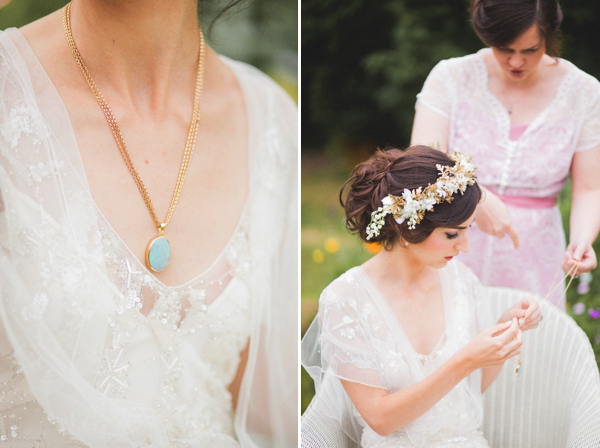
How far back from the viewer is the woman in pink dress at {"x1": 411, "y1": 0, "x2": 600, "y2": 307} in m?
2.37

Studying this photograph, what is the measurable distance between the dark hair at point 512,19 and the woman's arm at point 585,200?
1.46 ft

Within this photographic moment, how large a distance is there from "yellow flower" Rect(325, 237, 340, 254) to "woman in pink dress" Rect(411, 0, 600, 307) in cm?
141

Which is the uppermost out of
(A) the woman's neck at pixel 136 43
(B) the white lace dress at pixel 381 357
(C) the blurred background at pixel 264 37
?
(A) the woman's neck at pixel 136 43

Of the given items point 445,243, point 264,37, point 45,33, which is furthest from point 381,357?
point 264,37

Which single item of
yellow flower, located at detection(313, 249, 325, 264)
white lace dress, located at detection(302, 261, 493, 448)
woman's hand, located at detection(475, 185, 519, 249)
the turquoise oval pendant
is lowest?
yellow flower, located at detection(313, 249, 325, 264)

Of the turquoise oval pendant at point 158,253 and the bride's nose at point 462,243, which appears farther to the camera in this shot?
the bride's nose at point 462,243

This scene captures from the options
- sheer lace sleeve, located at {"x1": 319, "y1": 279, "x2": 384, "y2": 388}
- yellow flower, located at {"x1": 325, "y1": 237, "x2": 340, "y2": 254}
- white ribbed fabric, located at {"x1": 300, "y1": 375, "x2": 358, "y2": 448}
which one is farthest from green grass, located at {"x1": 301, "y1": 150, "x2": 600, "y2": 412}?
sheer lace sleeve, located at {"x1": 319, "y1": 279, "x2": 384, "y2": 388}

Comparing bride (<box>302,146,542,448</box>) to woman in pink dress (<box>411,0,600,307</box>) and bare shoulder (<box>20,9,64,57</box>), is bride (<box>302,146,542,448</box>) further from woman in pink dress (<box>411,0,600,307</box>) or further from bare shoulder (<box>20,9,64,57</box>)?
bare shoulder (<box>20,9,64,57</box>)

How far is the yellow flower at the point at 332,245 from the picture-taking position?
382cm

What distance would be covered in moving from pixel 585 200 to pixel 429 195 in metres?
0.90

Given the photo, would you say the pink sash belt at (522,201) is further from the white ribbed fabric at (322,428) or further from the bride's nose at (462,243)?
the white ribbed fabric at (322,428)

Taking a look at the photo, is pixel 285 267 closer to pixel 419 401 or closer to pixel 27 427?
pixel 419 401

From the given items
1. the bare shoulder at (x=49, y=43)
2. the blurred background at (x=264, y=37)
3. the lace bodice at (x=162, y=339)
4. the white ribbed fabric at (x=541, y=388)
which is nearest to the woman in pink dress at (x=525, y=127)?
the white ribbed fabric at (x=541, y=388)

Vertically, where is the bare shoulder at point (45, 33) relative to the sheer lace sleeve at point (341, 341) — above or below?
above
